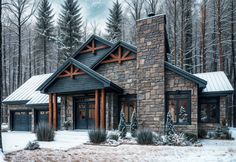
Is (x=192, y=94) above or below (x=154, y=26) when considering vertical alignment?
below

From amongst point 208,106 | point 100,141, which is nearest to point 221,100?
point 208,106

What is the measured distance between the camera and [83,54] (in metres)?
20.0

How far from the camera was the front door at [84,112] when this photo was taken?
674 inches

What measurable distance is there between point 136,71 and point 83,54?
6325mm

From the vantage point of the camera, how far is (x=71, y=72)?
16.4m

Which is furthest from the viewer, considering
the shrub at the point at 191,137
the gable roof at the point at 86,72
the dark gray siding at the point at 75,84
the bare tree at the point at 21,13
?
the bare tree at the point at 21,13

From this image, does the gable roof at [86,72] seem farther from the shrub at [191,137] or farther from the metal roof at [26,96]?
the shrub at [191,137]

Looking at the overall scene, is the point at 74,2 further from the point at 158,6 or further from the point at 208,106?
the point at 208,106

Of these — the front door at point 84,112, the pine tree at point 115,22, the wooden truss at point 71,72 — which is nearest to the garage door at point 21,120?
the front door at point 84,112

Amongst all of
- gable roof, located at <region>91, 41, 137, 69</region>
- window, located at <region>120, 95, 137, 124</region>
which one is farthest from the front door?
gable roof, located at <region>91, 41, 137, 69</region>

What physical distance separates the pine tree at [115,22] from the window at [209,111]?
19.1 metres

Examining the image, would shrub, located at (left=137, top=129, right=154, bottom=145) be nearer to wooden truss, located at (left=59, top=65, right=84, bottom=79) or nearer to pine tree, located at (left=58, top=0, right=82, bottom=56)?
wooden truss, located at (left=59, top=65, right=84, bottom=79)

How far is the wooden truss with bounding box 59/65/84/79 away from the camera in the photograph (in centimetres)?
1620

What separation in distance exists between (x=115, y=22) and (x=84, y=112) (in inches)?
757
